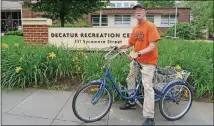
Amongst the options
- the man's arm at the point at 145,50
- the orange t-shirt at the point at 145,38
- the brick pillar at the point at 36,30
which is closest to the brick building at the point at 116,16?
the brick pillar at the point at 36,30

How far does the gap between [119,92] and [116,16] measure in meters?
29.5

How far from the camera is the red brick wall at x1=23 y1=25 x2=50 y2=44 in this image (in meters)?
8.01

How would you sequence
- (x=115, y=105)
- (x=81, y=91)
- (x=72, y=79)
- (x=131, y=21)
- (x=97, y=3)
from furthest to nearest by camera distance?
1. (x=131, y=21)
2. (x=97, y=3)
3. (x=72, y=79)
4. (x=115, y=105)
5. (x=81, y=91)

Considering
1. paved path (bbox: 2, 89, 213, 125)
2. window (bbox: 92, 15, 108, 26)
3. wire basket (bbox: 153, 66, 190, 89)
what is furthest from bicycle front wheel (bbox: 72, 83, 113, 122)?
window (bbox: 92, 15, 108, 26)

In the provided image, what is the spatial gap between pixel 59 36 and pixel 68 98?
3181mm

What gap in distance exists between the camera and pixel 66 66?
6117mm

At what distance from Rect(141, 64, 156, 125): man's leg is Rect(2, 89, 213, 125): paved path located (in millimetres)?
236

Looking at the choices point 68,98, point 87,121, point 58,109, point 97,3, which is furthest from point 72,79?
point 97,3

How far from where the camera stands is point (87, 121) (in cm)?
427

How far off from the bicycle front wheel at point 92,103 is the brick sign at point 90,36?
3.55 meters

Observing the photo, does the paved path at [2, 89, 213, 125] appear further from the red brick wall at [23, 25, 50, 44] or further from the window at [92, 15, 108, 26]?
the window at [92, 15, 108, 26]

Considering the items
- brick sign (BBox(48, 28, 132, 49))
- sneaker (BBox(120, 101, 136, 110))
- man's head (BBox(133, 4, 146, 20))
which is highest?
man's head (BBox(133, 4, 146, 20))

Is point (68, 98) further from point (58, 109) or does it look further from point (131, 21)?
point (131, 21)

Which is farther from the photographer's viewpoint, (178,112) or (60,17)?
(60,17)
